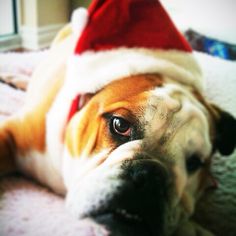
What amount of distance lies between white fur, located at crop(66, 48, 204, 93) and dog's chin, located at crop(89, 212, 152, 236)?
0.28 meters

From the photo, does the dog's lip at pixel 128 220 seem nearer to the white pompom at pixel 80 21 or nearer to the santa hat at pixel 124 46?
the santa hat at pixel 124 46

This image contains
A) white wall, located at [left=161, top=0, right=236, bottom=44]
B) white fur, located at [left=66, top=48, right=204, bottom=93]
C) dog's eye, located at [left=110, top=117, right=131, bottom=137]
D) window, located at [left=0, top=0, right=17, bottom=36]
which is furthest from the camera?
window, located at [left=0, top=0, right=17, bottom=36]

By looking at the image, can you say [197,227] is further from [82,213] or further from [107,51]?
[107,51]

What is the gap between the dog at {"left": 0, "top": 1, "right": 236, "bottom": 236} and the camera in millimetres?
524

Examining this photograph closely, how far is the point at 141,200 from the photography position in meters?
0.50

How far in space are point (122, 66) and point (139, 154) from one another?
0.22 m

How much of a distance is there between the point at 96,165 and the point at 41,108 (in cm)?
30

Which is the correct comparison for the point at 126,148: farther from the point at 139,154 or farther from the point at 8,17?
the point at 8,17

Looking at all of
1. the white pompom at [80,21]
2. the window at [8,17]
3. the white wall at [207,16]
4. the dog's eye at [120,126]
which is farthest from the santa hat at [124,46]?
the window at [8,17]

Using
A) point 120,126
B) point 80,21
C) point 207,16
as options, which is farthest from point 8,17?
point 120,126

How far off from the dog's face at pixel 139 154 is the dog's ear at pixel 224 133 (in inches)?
0.7

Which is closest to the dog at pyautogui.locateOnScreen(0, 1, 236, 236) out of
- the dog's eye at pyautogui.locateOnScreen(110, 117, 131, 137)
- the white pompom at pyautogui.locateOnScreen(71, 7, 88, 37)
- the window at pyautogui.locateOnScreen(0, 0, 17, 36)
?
the dog's eye at pyautogui.locateOnScreen(110, 117, 131, 137)

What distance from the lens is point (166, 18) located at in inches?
30.6

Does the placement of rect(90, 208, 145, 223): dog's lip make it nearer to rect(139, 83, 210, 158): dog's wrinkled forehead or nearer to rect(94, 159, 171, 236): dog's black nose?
rect(94, 159, 171, 236): dog's black nose
